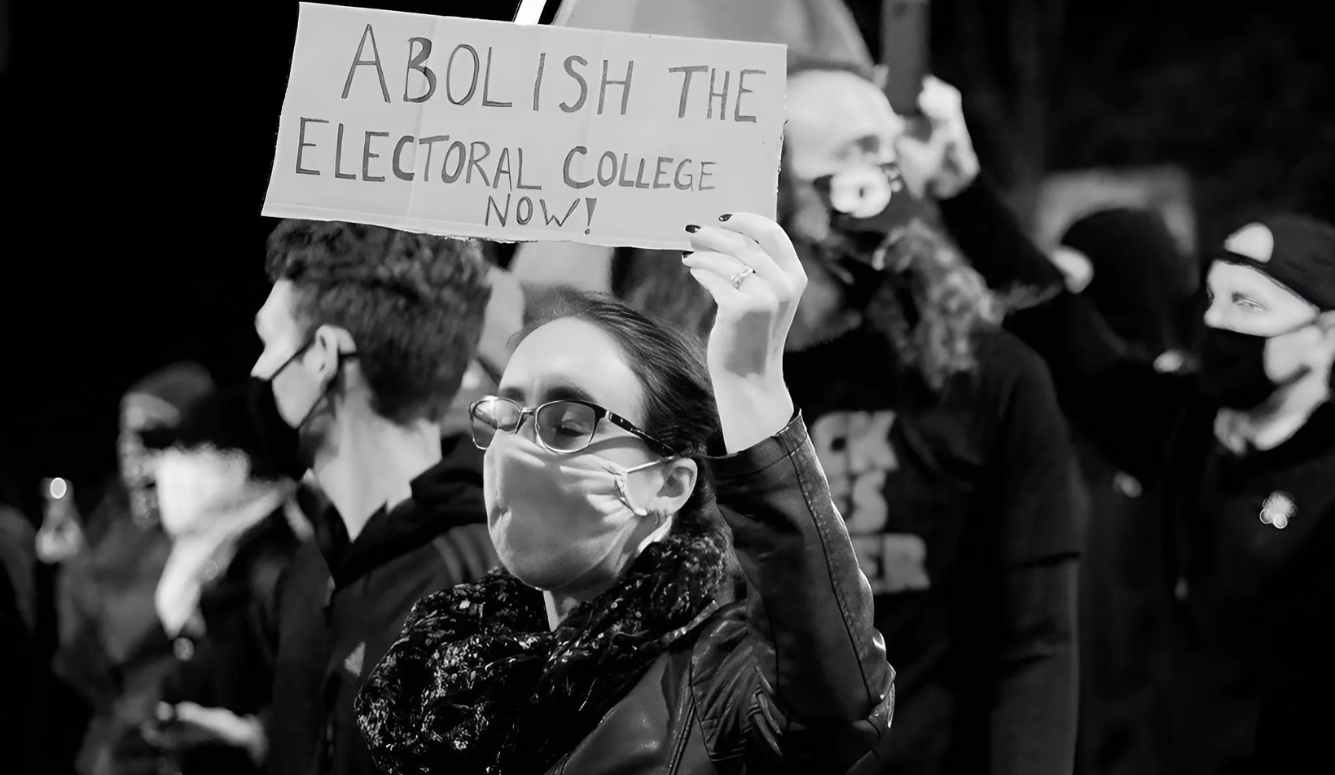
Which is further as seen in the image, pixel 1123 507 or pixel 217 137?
pixel 217 137

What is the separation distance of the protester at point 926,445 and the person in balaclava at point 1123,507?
0.03m

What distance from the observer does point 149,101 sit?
9.58 feet

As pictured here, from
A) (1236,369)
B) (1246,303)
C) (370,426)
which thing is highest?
(1246,303)

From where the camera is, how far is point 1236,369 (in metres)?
2.47

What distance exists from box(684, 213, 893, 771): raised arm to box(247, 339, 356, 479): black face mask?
1379 mm

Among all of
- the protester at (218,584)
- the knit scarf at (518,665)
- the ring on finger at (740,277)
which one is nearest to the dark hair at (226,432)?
the protester at (218,584)

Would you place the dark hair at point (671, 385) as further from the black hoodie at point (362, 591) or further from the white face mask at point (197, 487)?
the white face mask at point (197, 487)

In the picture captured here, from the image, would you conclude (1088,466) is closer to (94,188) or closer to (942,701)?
(942,701)

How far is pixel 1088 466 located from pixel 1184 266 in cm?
37

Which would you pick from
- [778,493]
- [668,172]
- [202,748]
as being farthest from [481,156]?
[202,748]

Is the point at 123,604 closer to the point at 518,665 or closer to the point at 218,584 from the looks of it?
the point at 218,584

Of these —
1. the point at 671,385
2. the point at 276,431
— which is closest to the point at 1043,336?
the point at 671,385

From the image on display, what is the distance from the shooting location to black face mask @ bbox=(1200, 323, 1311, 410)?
2.46 m

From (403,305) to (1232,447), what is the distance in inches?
55.0
